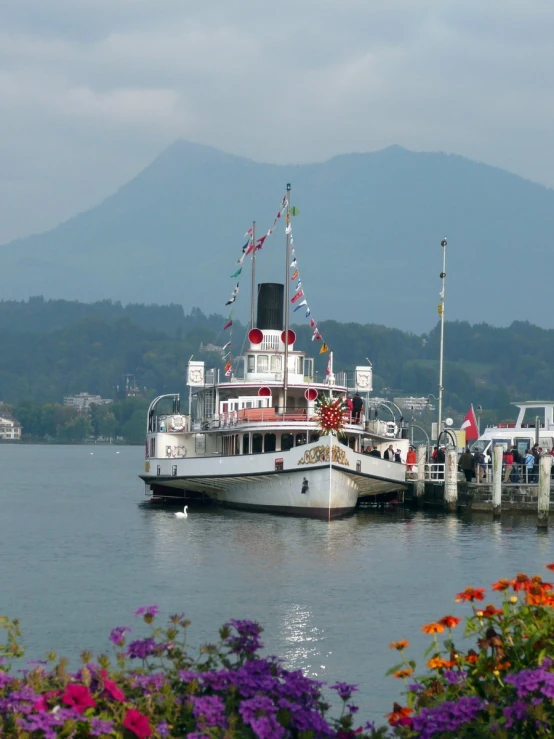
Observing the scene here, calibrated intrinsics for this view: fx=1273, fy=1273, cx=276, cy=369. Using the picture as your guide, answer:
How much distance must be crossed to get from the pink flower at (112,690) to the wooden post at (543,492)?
34683 millimetres

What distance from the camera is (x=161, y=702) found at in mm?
10859

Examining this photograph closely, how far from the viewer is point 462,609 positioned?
86.2ft

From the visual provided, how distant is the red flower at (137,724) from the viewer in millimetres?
10055

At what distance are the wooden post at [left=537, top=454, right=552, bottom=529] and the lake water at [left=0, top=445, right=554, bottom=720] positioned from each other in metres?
0.62

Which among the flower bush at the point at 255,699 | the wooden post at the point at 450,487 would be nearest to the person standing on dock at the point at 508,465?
the wooden post at the point at 450,487


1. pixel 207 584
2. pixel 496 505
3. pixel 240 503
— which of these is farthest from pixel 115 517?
pixel 207 584

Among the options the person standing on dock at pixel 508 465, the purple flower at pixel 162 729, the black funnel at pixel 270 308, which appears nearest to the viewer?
the purple flower at pixel 162 729

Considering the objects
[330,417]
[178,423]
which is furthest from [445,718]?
[178,423]

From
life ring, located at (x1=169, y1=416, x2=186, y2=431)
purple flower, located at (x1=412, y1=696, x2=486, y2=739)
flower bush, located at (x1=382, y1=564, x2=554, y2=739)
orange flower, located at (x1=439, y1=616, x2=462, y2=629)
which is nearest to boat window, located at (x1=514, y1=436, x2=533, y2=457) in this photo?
life ring, located at (x1=169, y1=416, x2=186, y2=431)

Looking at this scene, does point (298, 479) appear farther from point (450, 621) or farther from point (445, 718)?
point (445, 718)

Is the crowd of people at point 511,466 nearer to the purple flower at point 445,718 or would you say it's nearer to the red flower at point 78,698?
the purple flower at point 445,718

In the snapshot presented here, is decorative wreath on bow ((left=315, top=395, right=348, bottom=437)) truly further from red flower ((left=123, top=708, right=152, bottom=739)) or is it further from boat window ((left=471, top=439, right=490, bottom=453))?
red flower ((left=123, top=708, right=152, bottom=739))

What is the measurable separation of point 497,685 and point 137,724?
3.63m

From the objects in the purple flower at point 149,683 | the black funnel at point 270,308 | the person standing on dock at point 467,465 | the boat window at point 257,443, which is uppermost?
the black funnel at point 270,308
